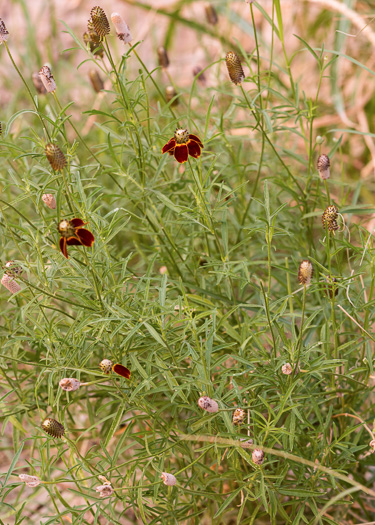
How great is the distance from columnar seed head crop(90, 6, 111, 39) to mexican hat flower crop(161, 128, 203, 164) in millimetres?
273

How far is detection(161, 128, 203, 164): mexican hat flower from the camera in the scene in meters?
1.25

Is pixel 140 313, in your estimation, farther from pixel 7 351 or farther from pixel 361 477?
pixel 361 477

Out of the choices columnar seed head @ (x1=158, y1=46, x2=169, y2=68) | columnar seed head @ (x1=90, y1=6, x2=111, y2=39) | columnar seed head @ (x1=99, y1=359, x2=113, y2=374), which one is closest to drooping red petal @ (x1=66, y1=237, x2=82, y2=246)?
columnar seed head @ (x1=99, y1=359, x2=113, y2=374)

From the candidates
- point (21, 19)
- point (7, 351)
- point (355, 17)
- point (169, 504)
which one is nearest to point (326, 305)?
point (169, 504)

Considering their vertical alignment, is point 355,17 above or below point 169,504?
above

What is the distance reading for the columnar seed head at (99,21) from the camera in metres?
1.26

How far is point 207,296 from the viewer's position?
164 centimetres

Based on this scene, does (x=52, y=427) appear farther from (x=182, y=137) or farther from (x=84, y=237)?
(x=182, y=137)

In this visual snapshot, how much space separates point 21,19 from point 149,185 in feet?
11.4

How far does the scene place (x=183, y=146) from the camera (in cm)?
126

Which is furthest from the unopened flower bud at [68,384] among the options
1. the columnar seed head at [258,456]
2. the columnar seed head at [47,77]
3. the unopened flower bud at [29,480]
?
the columnar seed head at [47,77]

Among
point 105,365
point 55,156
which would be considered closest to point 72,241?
point 55,156

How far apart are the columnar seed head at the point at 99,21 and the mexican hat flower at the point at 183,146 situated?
0.90 feet

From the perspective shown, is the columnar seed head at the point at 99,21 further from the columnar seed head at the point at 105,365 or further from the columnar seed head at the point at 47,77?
the columnar seed head at the point at 105,365
